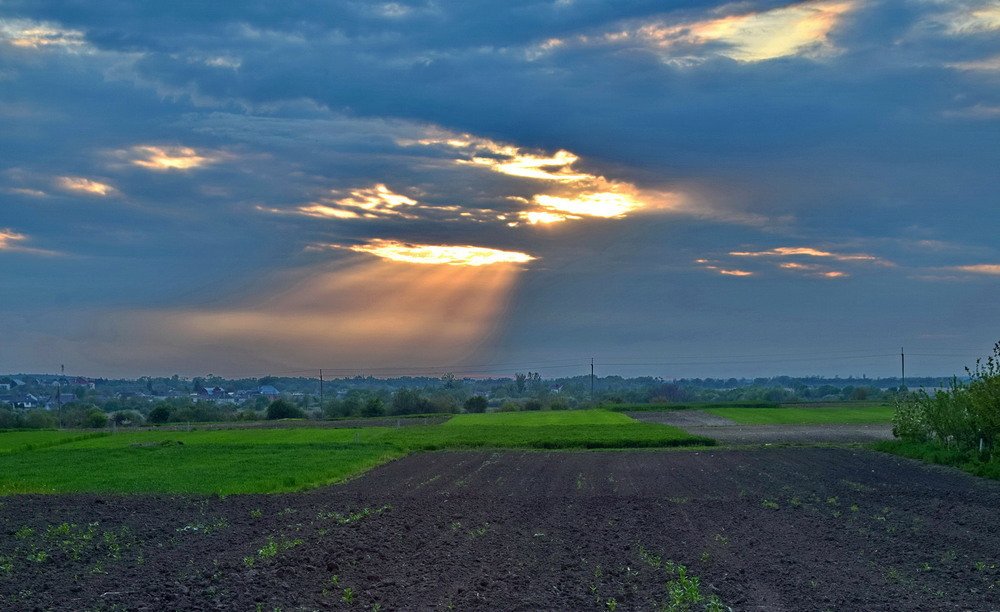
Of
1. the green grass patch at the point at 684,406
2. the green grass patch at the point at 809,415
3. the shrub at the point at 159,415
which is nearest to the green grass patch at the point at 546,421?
the green grass patch at the point at 684,406

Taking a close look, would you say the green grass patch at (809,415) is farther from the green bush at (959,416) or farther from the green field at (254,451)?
the green bush at (959,416)

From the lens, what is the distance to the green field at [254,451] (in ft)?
100.0

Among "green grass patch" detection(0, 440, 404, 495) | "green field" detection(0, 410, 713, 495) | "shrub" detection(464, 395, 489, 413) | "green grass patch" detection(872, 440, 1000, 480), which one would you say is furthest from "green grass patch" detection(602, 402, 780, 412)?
"green grass patch" detection(0, 440, 404, 495)

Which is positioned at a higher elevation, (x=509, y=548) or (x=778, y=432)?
(x=509, y=548)

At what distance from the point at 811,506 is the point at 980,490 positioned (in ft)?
24.4

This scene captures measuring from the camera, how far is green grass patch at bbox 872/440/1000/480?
30547 millimetres

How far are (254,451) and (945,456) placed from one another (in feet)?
116

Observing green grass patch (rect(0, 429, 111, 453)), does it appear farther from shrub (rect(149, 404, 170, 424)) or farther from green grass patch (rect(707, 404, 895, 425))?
green grass patch (rect(707, 404, 895, 425))

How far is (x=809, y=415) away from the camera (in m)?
78.3

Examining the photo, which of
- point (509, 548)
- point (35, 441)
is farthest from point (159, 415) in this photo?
point (509, 548)

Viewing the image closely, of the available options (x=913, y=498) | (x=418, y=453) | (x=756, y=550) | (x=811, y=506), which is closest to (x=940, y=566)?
(x=756, y=550)

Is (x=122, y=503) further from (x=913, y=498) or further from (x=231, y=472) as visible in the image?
(x=913, y=498)

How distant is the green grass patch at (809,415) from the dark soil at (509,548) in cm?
4410

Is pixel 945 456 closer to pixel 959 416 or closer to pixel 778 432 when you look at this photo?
pixel 959 416
